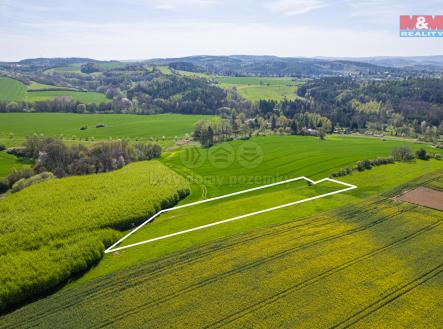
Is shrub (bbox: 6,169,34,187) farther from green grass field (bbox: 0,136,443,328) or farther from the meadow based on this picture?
green grass field (bbox: 0,136,443,328)

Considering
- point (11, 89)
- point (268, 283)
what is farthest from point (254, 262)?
point (11, 89)

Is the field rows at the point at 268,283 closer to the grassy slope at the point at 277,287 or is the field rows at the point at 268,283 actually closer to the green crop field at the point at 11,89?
the grassy slope at the point at 277,287

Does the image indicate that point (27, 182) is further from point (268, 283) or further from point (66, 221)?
point (268, 283)

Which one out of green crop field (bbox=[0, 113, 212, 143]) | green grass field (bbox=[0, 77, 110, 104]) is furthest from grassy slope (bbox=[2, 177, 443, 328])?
green grass field (bbox=[0, 77, 110, 104])

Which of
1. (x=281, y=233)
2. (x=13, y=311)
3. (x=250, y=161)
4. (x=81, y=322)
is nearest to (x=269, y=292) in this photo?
(x=281, y=233)

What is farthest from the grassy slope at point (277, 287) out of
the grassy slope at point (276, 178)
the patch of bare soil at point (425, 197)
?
the patch of bare soil at point (425, 197)
